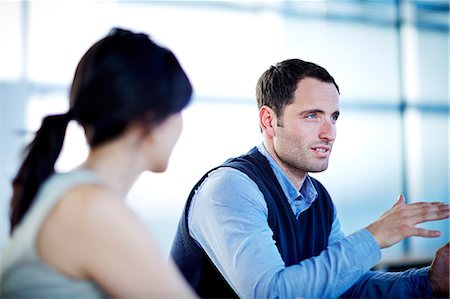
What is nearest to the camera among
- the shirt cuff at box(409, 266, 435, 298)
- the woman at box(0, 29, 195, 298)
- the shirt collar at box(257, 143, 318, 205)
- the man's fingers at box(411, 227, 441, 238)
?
the woman at box(0, 29, 195, 298)

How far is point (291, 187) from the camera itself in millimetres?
1463

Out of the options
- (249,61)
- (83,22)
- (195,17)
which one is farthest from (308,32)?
(83,22)

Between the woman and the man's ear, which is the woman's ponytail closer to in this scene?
the woman

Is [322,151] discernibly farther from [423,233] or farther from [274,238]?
[423,233]

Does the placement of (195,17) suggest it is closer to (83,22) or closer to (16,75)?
(83,22)

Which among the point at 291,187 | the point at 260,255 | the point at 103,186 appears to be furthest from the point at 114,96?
the point at 291,187

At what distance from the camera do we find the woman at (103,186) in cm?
A: 69

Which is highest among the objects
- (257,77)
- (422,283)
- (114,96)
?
(257,77)

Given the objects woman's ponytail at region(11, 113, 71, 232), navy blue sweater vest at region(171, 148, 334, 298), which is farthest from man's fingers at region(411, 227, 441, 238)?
woman's ponytail at region(11, 113, 71, 232)

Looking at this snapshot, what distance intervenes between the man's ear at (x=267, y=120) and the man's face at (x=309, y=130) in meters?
0.05

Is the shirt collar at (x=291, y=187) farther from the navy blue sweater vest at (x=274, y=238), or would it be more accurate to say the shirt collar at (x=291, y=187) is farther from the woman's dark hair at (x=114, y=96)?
the woman's dark hair at (x=114, y=96)

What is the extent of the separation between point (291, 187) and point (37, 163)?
78cm

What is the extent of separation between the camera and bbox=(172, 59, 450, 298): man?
3.66ft

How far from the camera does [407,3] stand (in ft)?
15.0
